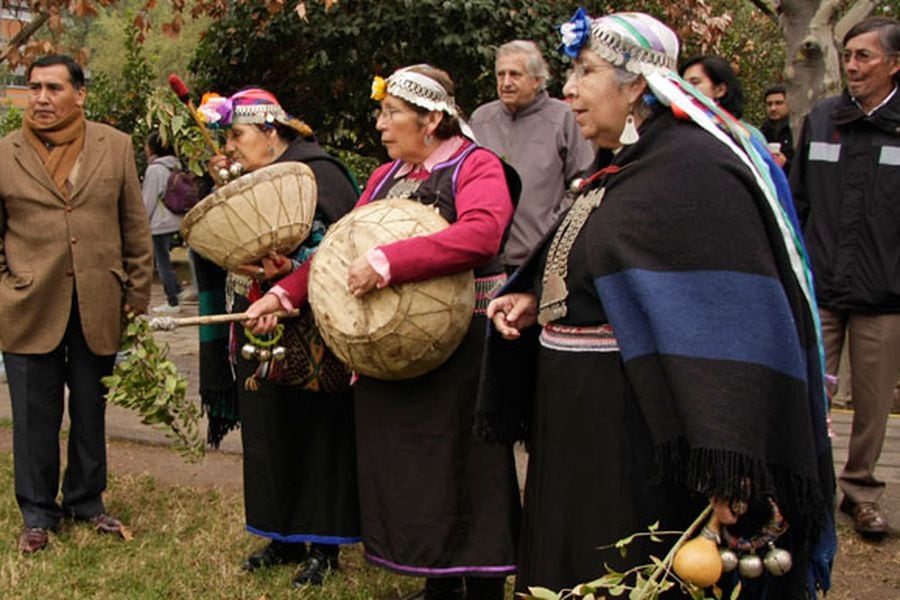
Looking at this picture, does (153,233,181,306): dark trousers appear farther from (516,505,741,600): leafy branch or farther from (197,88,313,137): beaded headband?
(516,505,741,600): leafy branch

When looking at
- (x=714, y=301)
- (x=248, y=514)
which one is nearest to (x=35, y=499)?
(x=248, y=514)

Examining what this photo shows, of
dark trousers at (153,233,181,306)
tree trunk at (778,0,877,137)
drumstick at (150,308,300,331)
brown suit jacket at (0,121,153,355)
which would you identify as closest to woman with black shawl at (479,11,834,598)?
drumstick at (150,308,300,331)

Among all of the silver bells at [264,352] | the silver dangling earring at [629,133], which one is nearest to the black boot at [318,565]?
the silver bells at [264,352]

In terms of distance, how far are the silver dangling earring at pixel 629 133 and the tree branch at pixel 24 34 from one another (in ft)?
19.2

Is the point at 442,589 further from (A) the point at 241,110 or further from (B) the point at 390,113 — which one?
(A) the point at 241,110

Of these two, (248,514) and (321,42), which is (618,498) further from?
(321,42)

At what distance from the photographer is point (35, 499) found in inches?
197

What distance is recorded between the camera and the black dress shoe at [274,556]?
4.59m

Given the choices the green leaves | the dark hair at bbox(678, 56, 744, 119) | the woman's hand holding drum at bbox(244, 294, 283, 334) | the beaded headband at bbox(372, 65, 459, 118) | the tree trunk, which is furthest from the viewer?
the tree trunk

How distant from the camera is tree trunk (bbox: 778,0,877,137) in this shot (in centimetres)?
785

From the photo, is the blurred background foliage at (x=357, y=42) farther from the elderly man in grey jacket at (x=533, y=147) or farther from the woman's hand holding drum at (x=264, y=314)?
the woman's hand holding drum at (x=264, y=314)

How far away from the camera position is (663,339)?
2592 mm

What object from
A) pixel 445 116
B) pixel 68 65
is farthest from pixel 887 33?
pixel 68 65

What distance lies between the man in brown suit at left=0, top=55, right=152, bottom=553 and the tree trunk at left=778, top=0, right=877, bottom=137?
4818mm
